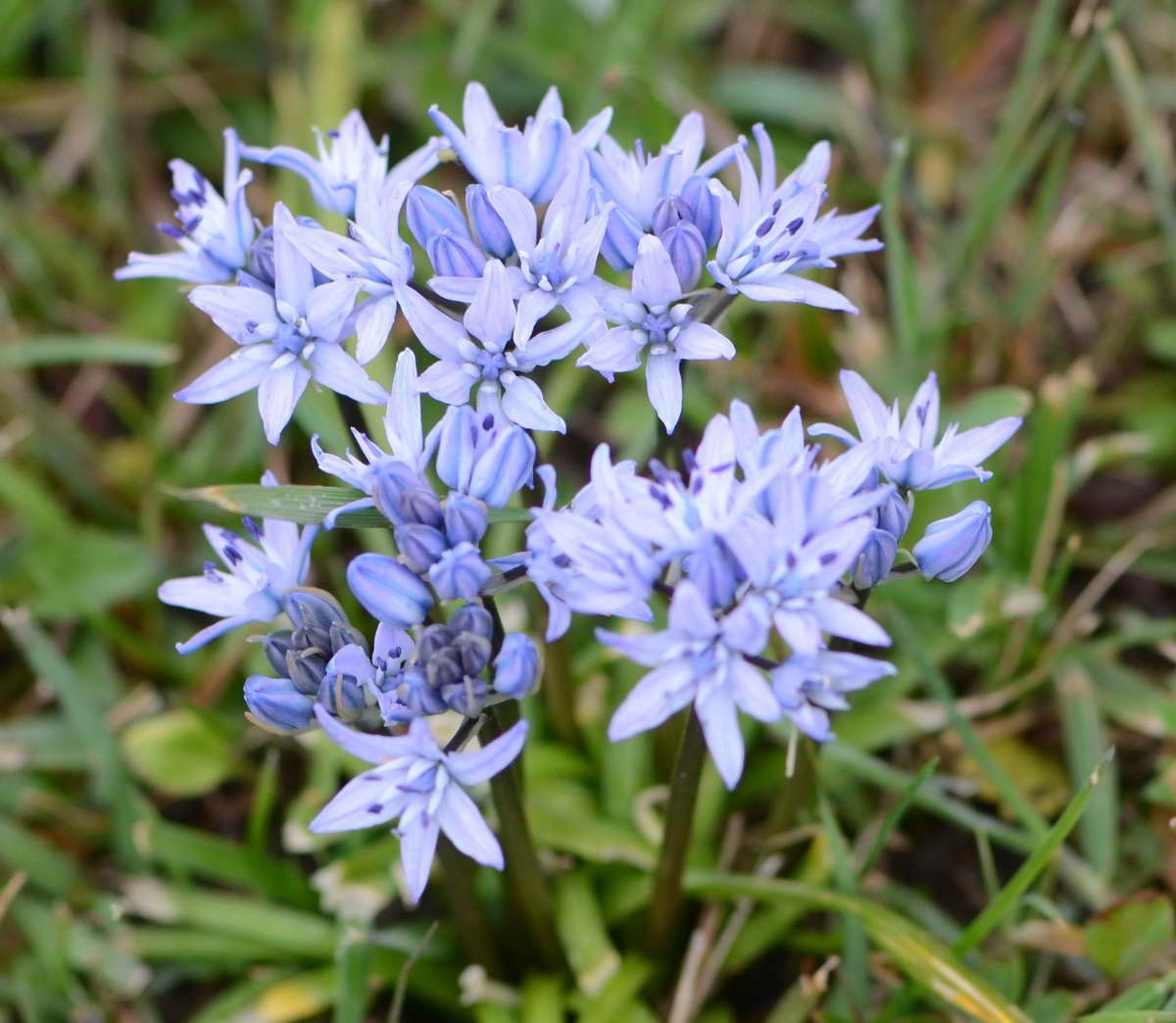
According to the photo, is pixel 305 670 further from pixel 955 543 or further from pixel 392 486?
pixel 955 543

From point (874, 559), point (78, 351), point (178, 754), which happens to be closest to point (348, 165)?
point (874, 559)

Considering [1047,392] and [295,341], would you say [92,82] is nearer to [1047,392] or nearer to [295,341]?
[295,341]

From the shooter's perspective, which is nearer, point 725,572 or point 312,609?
point 725,572

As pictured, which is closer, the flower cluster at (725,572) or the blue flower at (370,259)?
the flower cluster at (725,572)

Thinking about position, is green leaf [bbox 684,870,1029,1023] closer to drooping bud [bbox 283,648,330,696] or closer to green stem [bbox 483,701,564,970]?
green stem [bbox 483,701,564,970]

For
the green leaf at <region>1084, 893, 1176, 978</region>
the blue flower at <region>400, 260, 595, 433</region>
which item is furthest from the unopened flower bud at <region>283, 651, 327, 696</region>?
the green leaf at <region>1084, 893, 1176, 978</region>

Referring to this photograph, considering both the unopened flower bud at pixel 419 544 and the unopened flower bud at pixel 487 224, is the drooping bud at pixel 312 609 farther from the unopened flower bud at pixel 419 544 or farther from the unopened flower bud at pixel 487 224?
the unopened flower bud at pixel 487 224

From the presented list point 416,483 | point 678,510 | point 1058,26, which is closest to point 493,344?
point 416,483

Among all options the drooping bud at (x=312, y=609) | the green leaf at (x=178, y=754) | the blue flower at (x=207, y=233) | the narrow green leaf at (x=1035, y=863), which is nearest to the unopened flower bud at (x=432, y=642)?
the drooping bud at (x=312, y=609)
